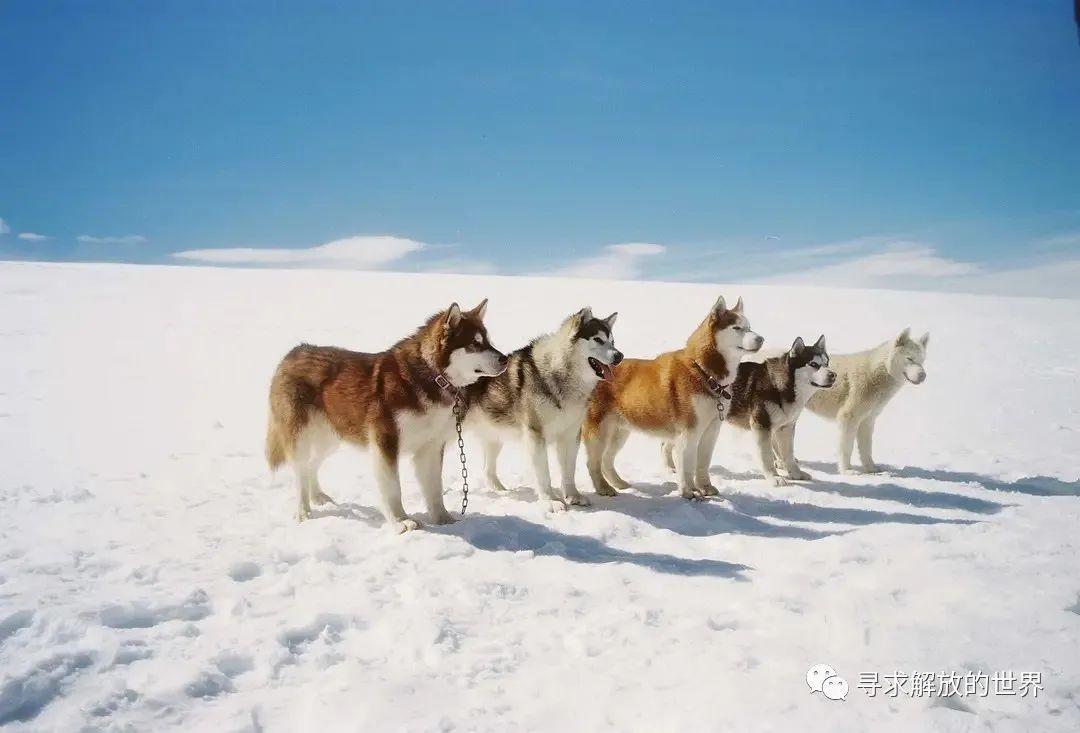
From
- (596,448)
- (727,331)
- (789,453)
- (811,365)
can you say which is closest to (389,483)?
(596,448)

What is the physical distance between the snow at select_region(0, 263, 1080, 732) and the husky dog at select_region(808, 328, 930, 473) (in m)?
0.57

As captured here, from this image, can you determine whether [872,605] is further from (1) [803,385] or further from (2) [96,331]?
(2) [96,331]

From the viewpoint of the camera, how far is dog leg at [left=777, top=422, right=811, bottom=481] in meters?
8.23

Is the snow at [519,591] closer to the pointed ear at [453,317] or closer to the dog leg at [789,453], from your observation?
the dog leg at [789,453]

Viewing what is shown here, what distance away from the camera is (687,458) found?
7180mm

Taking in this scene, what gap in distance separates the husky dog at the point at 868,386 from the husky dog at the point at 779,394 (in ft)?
2.41

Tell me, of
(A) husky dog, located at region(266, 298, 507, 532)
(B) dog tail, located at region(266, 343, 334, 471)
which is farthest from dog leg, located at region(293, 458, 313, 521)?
(B) dog tail, located at region(266, 343, 334, 471)

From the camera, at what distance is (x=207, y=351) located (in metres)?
18.5

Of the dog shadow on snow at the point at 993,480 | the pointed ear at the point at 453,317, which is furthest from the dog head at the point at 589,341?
the dog shadow on snow at the point at 993,480

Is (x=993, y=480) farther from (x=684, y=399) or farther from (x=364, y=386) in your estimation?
(x=364, y=386)

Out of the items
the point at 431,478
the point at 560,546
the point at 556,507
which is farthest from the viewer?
the point at 556,507

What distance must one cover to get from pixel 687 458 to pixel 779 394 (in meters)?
1.73

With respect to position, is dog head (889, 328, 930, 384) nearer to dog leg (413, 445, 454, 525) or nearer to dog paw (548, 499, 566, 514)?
dog paw (548, 499, 566, 514)

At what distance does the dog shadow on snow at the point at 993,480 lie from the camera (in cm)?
759
